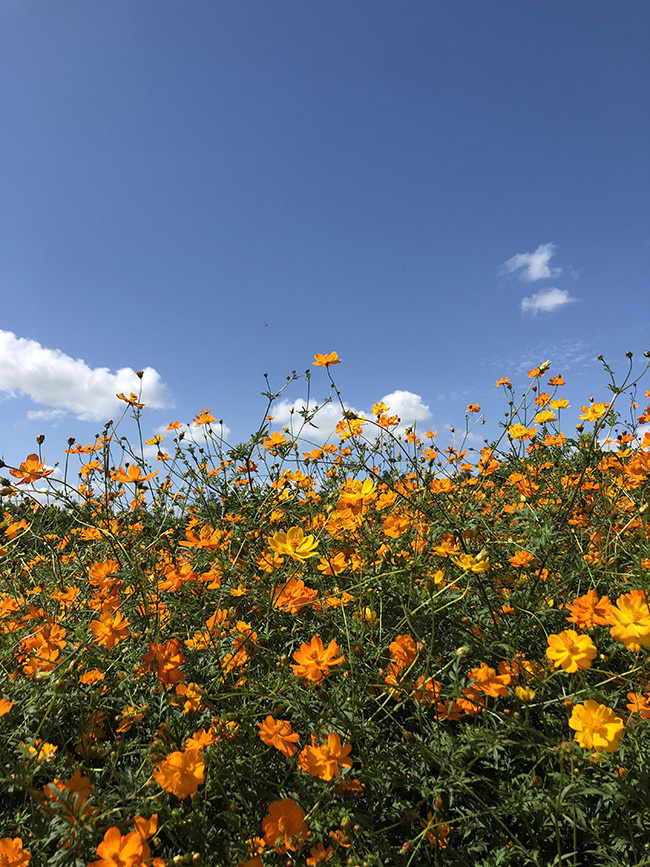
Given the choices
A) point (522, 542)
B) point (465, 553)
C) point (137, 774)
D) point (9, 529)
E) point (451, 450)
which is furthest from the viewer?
point (451, 450)

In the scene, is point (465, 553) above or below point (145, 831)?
above

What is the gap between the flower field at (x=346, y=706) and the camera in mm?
1067

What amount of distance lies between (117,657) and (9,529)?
1.07 m

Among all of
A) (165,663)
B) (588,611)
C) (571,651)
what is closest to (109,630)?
(165,663)

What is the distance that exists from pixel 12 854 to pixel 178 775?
36 cm

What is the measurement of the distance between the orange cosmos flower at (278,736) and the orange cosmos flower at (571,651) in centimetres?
66

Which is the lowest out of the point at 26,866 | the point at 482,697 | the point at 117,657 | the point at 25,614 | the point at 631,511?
the point at 26,866

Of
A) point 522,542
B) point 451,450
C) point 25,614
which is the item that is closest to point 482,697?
point 522,542

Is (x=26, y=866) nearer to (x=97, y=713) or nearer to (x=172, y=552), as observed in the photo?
(x=97, y=713)

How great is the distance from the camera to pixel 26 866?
1.02 meters

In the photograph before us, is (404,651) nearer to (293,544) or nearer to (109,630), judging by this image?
(293,544)

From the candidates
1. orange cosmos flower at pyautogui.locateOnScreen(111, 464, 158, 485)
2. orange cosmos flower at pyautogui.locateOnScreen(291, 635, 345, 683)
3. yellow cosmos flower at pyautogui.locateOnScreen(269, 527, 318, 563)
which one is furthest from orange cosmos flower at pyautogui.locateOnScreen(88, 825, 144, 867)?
orange cosmos flower at pyautogui.locateOnScreen(111, 464, 158, 485)

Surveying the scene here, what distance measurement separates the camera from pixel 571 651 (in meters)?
1.18

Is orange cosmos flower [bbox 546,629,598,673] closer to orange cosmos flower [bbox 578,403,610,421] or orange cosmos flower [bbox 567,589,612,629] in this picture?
orange cosmos flower [bbox 567,589,612,629]
